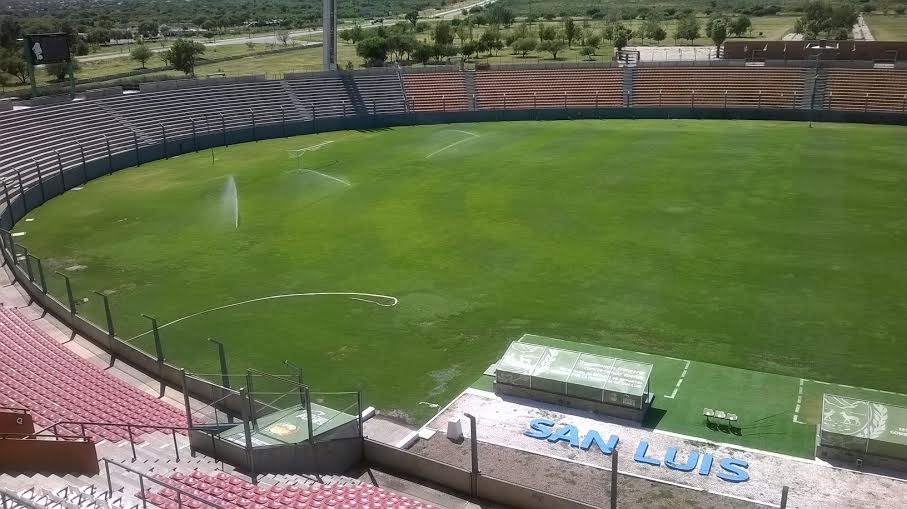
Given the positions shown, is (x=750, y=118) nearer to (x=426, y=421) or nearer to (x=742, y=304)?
(x=742, y=304)

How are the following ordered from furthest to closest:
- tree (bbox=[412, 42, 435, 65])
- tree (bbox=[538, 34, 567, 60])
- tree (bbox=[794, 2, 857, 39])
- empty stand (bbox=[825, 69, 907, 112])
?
1. tree (bbox=[794, 2, 857, 39])
2. tree (bbox=[538, 34, 567, 60])
3. tree (bbox=[412, 42, 435, 65])
4. empty stand (bbox=[825, 69, 907, 112])

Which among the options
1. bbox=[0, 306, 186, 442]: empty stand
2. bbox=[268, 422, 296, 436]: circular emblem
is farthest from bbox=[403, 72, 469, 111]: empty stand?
bbox=[268, 422, 296, 436]: circular emblem

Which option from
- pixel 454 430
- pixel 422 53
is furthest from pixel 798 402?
pixel 422 53

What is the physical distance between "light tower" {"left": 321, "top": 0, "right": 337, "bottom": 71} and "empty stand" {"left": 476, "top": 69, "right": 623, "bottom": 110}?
14760 millimetres

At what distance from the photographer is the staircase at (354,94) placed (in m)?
70.6

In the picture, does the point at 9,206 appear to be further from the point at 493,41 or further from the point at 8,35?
the point at 8,35

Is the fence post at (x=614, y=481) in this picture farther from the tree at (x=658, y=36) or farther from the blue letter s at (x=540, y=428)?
the tree at (x=658, y=36)

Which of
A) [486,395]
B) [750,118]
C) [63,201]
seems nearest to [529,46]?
[750,118]

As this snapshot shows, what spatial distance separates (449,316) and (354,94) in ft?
162

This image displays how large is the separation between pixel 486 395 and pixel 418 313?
6.36 metres

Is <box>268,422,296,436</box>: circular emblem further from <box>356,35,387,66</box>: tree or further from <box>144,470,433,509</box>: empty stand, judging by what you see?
<box>356,35,387,66</box>: tree

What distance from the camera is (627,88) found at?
72.2 m

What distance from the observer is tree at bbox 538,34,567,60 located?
97.8 metres

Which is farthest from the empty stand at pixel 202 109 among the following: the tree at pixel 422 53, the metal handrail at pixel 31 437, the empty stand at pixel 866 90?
the empty stand at pixel 866 90
